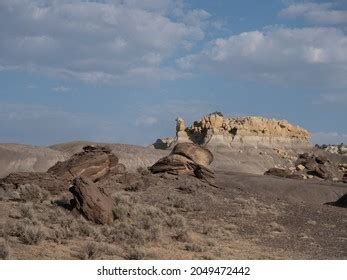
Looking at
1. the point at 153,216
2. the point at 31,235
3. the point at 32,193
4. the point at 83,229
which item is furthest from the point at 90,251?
the point at 32,193

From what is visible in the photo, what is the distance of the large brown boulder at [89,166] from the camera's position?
24.3 meters

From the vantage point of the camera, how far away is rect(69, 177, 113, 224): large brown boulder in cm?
1662

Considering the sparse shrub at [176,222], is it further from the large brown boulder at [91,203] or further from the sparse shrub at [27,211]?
the sparse shrub at [27,211]

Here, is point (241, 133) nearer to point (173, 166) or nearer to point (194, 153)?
point (194, 153)

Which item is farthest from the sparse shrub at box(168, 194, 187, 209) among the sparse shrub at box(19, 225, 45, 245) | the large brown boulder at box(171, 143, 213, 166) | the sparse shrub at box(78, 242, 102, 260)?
the large brown boulder at box(171, 143, 213, 166)

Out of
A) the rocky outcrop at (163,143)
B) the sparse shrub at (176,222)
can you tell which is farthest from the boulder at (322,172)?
the sparse shrub at (176,222)

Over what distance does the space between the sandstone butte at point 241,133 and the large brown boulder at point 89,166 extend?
54.5 m

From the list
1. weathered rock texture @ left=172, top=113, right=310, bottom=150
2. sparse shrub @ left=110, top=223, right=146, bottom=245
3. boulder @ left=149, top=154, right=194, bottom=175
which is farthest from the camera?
weathered rock texture @ left=172, top=113, right=310, bottom=150

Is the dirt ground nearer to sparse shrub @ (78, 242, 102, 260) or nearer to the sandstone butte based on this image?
sparse shrub @ (78, 242, 102, 260)

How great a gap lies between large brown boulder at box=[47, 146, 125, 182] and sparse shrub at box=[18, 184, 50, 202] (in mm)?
3451

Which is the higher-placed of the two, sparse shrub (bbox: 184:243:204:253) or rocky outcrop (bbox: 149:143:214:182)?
rocky outcrop (bbox: 149:143:214:182)

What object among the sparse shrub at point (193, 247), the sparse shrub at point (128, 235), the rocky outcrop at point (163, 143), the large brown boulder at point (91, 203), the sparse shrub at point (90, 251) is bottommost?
the rocky outcrop at point (163, 143)

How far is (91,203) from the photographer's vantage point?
56.0 feet

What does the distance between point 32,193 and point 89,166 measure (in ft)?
17.2
